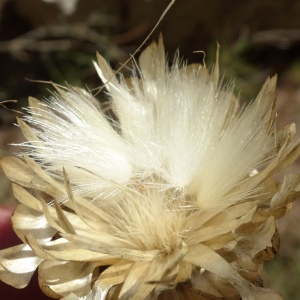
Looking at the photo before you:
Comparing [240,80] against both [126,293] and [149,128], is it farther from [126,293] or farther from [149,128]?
[126,293]

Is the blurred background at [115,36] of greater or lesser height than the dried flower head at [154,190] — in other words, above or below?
below

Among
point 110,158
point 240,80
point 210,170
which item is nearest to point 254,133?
point 210,170

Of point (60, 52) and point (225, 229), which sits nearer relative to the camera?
point (225, 229)

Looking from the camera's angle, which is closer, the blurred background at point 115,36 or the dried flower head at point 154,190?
the dried flower head at point 154,190

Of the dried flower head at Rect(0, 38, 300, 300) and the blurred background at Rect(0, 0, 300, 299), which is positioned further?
the blurred background at Rect(0, 0, 300, 299)

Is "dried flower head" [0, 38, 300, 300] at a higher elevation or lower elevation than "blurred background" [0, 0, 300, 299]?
higher
